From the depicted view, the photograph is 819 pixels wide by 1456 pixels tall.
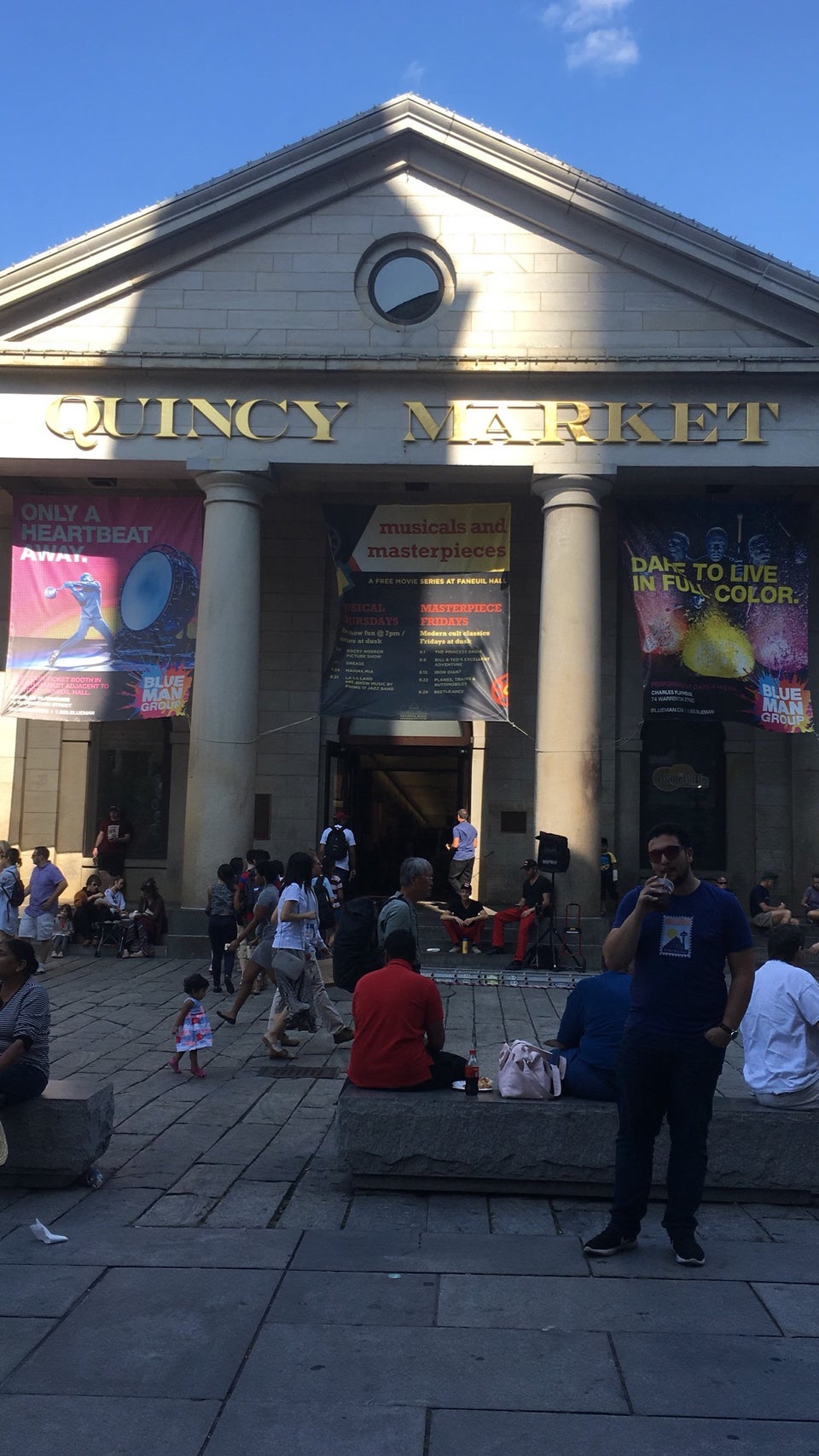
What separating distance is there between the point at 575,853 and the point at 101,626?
26.0ft

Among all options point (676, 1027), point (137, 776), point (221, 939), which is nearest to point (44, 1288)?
point (676, 1027)

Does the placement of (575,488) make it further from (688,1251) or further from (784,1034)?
(688,1251)

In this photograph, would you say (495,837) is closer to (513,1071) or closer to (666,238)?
(666,238)

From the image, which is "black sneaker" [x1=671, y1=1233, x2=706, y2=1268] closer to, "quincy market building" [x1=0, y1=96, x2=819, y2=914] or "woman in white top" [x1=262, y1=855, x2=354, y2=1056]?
"woman in white top" [x1=262, y1=855, x2=354, y2=1056]

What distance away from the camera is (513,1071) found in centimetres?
656

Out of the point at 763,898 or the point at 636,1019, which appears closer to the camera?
the point at 636,1019

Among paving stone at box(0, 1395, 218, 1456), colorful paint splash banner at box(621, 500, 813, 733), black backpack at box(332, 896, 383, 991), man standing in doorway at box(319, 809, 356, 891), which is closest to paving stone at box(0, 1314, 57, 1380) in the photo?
paving stone at box(0, 1395, 218, 1456)

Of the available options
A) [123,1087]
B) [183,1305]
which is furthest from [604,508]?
[183,1305]

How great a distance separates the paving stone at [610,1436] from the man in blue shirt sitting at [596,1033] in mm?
2636

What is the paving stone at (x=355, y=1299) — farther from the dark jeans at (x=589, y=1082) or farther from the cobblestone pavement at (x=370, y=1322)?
the dark jeans at (x=589, y=1082)

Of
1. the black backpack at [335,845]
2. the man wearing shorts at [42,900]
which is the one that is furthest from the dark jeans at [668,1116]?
the black backpack at [335,845]

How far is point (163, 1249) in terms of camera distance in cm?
563

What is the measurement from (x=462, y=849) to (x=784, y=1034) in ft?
39.1

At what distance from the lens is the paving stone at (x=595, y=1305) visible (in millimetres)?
4758
